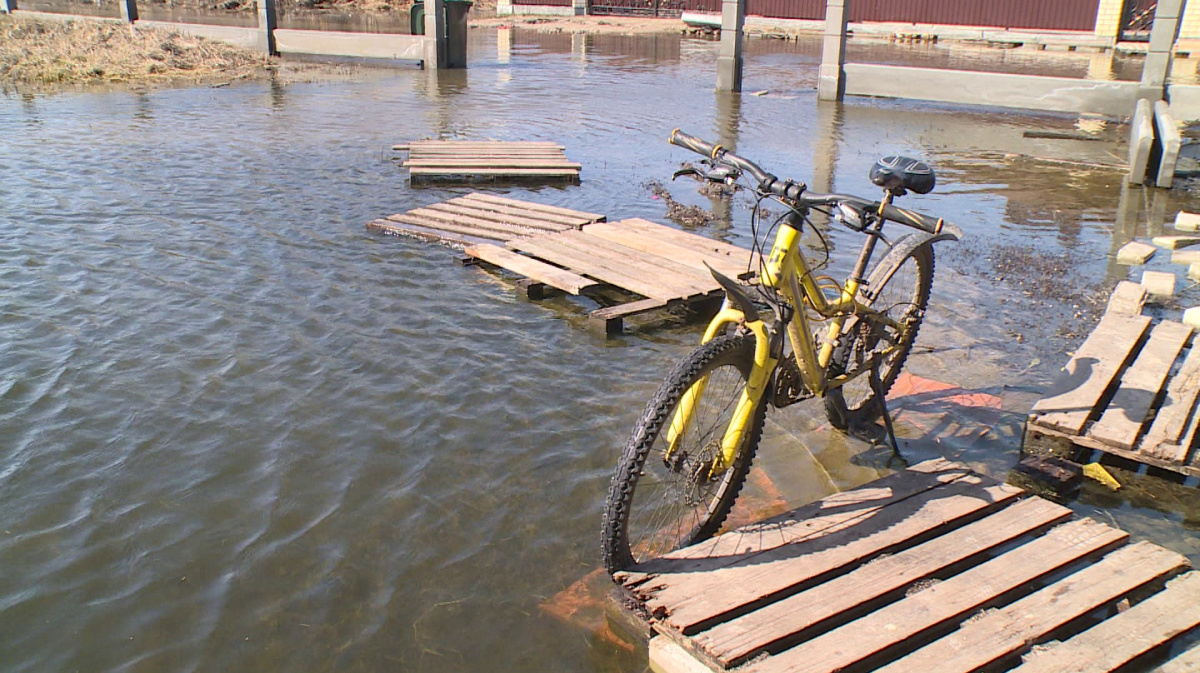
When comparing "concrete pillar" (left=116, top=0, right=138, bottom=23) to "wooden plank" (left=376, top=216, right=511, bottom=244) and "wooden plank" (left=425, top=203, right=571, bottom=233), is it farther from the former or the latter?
"wooden plank" (left=376, top=216, right=511, bottom=244)

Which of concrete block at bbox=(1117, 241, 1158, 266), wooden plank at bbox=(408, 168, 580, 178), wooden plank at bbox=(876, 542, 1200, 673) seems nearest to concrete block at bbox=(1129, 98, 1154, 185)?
concrete block at bbox=(1117, 241, 1158, 266)

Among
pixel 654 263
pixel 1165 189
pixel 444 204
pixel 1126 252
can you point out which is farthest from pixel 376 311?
pixel 1165 189

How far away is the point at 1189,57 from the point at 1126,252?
83.2 ft

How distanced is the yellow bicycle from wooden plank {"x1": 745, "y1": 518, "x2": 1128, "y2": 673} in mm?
856

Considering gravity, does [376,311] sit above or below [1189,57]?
below

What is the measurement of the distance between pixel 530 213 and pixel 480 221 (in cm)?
59

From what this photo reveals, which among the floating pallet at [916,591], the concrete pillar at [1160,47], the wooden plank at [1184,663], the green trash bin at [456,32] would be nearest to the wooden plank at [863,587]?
the floating pallet at [916,591]

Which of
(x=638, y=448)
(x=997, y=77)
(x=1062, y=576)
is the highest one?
(x=997, y=77)

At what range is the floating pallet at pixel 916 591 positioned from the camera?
3.23m

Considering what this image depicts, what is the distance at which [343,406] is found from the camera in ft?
18.2

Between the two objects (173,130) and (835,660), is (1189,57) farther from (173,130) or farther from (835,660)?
(835,660)

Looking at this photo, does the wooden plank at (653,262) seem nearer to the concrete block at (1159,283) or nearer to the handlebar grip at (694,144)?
the handlebar grip at (694,144)

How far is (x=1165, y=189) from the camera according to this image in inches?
467

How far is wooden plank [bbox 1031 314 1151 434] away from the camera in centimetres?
498
